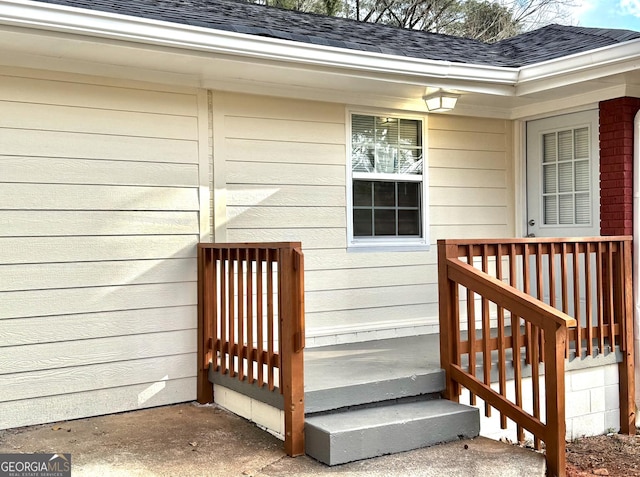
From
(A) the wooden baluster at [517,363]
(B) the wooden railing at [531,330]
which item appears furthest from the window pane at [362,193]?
(A) the wooden baluster at [517,363]

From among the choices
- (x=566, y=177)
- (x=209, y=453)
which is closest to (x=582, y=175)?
(x=566, y=177)

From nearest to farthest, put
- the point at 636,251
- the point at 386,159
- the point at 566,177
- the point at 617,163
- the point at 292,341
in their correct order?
the point at 292,341 → the point at 636,251 → the point at 617,163 → the point at 386,159 → the point at 566,177

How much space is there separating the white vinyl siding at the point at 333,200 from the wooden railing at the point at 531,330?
3.75ft

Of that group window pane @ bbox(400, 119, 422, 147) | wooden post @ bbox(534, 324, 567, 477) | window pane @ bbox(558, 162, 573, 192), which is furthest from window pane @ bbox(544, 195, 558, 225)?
wooden post @ bbox(534, 324, 567, 477)

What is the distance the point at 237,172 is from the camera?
5316 millimetres

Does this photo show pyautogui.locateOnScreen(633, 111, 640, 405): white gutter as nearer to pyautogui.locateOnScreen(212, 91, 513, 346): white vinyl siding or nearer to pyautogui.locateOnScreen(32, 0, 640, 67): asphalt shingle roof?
pyautogui.locateOnScreen(32, 0, 640, 67): asphalt shingle roof

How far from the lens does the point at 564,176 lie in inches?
249

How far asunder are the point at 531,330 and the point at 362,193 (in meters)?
2.02

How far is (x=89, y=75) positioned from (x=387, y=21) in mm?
14101

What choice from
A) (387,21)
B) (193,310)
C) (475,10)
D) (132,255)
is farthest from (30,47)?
(475,10)

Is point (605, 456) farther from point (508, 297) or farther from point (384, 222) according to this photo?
point (384, 222)

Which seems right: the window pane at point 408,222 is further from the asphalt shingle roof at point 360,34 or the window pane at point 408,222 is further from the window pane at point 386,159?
the asphalt shingle roof at point 360,34

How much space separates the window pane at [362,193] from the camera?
594 centimetres

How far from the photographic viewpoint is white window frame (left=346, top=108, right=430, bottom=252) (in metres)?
5.86
